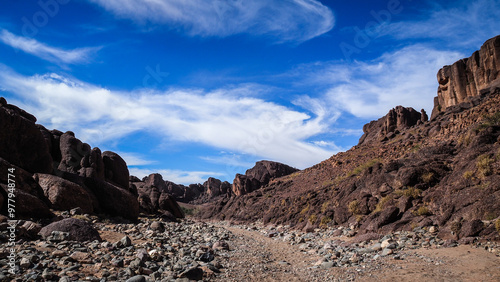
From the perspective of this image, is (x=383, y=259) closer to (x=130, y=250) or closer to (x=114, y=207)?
(x=130, y=250)

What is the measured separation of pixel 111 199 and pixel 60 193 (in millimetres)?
5250

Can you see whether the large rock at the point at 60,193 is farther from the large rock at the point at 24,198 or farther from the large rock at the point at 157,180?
the large rock at the point at 157,180

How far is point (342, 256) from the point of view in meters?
11.9

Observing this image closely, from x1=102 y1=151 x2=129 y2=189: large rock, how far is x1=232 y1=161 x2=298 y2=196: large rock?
61.8 metres

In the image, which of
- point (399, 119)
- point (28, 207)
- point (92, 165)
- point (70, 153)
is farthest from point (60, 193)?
point (399, 119)

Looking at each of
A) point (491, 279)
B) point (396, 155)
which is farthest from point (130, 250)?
point (396, 155)

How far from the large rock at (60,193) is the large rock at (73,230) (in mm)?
7199

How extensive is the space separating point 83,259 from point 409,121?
7200 cm

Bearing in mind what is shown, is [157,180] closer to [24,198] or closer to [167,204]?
[167,204]

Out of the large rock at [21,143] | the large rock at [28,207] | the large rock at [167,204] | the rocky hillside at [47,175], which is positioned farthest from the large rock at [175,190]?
the large rock at [28,207]

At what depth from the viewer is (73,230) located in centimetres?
1123

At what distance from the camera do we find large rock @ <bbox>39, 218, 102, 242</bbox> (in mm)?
10866

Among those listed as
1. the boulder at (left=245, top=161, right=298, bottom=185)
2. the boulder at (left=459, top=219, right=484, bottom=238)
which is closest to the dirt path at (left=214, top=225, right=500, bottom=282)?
the boulder at (left=459, top=219, right=484, bottom=238)

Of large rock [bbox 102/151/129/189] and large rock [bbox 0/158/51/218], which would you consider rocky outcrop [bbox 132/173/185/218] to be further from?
large rock [bbox 0/158/51/218]
